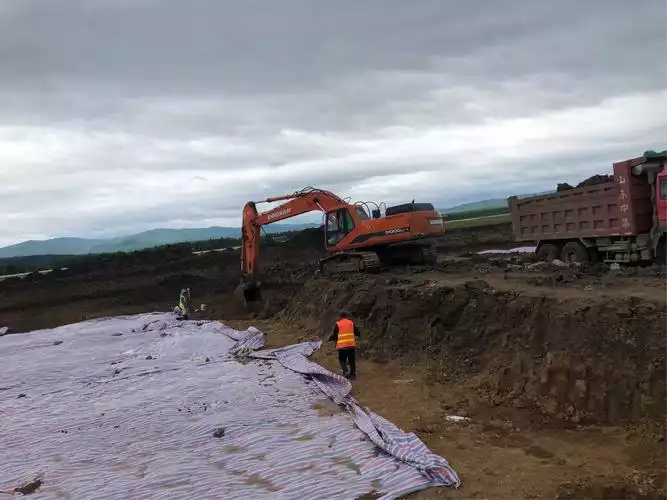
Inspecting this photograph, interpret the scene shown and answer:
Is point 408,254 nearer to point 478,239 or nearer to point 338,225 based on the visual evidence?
point 338,225

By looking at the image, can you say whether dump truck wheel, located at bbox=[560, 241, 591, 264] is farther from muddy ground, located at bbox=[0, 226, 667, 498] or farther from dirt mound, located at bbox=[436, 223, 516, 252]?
dirt mound, located at bbox=[436, 223, 516, 252]

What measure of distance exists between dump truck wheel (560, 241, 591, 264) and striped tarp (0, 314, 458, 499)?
313 inches

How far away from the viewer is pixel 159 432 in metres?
7.01

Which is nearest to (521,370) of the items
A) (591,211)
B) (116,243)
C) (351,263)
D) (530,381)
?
(530,381)

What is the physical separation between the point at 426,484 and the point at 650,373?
325 centimetres

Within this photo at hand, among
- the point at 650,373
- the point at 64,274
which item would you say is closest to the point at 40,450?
the point at 650,373

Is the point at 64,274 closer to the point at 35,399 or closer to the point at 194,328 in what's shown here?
the point at 194,328

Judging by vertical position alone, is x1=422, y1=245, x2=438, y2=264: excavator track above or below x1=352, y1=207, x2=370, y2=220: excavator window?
below

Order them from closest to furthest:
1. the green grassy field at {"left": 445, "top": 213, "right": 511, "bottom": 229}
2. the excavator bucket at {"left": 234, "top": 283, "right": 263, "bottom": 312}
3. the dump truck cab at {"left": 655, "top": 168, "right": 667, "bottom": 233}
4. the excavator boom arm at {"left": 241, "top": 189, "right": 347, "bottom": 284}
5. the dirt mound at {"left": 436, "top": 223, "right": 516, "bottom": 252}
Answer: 1. the dump truck cab at {"left": 655, "top": 168, "right": 667, "bottom": 233}
2. the excavator boom arm at {"left": 241, "top": 189, "right": 347, "bottom": 284}
3. the excavator bucket at {"left": 234, "top": 283, "right": 263, "bottom": 312}
4. the dirt mound at {"left": 436, "top": 223, "right": 516, "bottom": 252}
5. the green grassy field at {"left": 445, "top": 213, "right": 511, "bottom": 229}

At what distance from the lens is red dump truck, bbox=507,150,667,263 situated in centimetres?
1223

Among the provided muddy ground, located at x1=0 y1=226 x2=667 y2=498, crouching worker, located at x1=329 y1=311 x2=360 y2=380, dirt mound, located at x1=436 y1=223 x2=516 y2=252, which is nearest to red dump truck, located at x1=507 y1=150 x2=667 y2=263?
muddy ground, located at x1=0 y1=226 x2=667 y2=498

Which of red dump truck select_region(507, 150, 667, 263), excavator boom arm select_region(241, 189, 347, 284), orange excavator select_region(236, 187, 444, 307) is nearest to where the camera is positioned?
red dump truck select_region(507, 150, 667, 263)

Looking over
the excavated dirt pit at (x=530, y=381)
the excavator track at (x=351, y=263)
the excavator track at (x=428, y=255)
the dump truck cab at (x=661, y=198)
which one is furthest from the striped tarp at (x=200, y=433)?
the dump truck cab at (x=661, y=198)

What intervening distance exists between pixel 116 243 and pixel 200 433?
578ft
